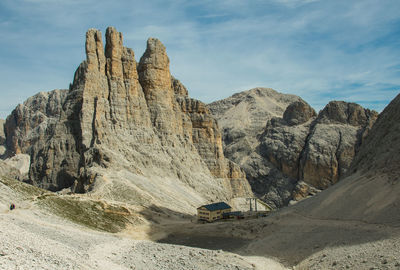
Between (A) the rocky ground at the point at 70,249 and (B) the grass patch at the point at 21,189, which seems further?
(B) the grass patch at the point at 21,189

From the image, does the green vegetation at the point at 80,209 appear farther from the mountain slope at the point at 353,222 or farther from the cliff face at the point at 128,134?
the mountain slope at the point at 353,222

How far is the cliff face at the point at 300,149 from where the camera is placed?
387 feet

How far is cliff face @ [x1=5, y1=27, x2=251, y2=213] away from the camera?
7036cm

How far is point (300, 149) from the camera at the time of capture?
126 metres

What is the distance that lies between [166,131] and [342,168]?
60.5 m

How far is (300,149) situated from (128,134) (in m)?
67.4

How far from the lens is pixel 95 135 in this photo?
73188 millimetres

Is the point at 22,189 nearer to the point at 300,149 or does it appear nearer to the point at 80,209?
the point at 80,209

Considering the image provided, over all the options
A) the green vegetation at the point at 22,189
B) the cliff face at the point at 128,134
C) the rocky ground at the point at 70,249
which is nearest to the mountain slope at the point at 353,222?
the rocky ground at the point at 70,249

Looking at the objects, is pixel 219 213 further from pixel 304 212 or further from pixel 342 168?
pixel 342 168

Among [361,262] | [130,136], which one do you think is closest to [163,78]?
[130,136]

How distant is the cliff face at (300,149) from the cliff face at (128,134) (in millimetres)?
22809

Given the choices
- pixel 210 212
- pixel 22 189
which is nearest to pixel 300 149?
pixel 210 212

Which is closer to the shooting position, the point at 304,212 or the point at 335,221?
the point at 335,221
